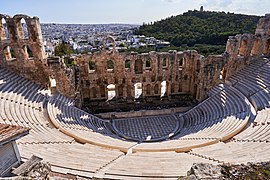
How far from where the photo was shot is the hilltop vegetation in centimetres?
4428

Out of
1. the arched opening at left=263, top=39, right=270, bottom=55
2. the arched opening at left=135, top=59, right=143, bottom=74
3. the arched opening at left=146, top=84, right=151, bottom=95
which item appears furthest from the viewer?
the arched opening at left=146, top=84, right=151, bottom=95

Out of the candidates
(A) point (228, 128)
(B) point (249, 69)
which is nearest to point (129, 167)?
(A) point (228, 128)

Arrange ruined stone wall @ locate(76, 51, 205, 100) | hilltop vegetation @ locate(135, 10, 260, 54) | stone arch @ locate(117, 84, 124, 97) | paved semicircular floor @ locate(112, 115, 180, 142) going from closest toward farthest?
paved semicircular floor @ locate(112, 115, 180, 142) → ruined stone wall @ locate(76, 51, 205, 100) → stone arch @ locate(117, 84, 124, 97) → hilltop vegetation @ locate(135, 10, 260, 54)

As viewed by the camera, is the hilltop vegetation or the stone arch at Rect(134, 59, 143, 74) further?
the hilltop vegetation

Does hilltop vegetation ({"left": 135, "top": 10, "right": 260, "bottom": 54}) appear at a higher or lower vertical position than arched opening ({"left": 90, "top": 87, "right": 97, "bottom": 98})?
higher

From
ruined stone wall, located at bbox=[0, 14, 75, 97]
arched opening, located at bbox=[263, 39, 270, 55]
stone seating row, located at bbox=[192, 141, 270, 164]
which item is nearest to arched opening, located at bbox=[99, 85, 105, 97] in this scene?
ruined stone wall, located at bbox=[0, 14, 75, 97]

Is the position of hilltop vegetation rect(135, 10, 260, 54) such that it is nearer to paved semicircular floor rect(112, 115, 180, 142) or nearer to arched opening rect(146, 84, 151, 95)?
arched opening rect(146, 84, 151, 95)

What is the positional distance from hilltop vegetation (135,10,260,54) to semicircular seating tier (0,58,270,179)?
24.3 m

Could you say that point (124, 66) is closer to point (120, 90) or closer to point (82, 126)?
point (120, 90)

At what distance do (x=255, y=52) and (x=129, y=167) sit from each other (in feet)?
64.3

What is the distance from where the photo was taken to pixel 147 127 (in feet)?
58.8

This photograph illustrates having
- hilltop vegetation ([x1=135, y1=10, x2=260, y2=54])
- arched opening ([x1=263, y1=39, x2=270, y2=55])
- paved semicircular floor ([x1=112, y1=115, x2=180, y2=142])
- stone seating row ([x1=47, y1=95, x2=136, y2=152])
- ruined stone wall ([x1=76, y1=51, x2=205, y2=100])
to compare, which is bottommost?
paved semicircular floor ([x1=112, y1=115, x2=180, y2=142])

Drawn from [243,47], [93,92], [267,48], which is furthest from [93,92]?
[267,48]

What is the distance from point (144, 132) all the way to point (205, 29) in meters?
41.8
